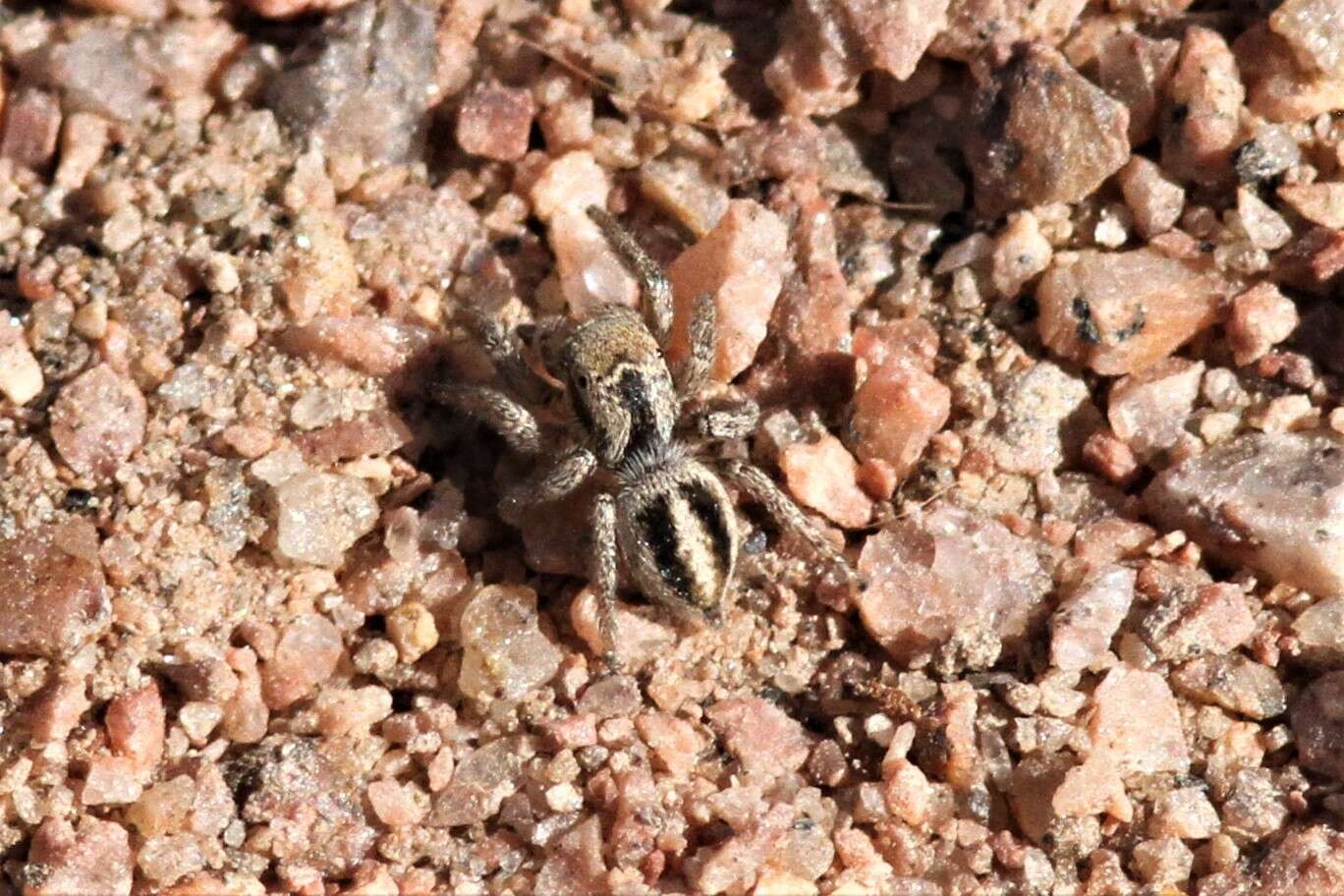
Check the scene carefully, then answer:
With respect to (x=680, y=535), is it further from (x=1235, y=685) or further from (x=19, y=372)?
(x=19, y=372)

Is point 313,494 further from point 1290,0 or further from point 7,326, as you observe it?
point 1290,0

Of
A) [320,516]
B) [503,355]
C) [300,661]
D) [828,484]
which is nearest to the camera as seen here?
[300,661]

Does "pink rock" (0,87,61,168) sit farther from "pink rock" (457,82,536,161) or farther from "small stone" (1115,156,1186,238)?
"small stone" (1115,156,1186,238)

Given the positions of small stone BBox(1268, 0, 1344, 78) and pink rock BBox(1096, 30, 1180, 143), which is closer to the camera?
small stone BBox(1268, 0, 1344, 78)

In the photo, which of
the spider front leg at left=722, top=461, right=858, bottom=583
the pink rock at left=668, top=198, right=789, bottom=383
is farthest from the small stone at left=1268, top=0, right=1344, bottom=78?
the spider front leg at left=722, top=461, right=858, bottom=583

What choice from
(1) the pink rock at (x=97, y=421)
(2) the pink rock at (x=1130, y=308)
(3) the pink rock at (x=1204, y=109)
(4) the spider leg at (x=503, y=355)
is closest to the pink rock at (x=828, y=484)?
(2) the pink rock at (x=1130, y=308)

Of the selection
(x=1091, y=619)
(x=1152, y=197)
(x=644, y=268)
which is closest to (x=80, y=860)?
(x=644, y=268)
